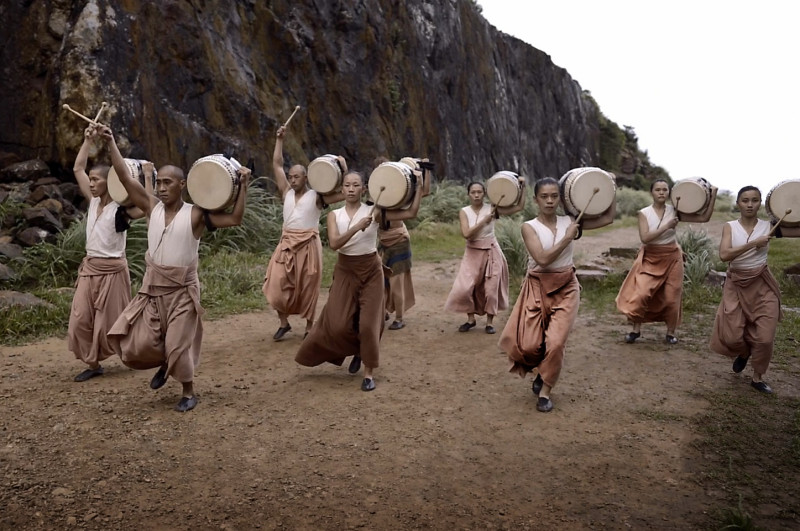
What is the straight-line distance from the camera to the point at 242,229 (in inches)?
432

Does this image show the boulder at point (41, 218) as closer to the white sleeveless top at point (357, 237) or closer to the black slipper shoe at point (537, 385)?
the white sleeveless top at point (357, 237)

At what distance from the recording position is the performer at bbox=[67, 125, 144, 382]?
5.30 meters

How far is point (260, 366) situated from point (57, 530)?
2.87m

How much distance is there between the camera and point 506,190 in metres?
6.82

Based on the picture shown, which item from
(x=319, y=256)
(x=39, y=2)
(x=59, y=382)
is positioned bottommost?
(x=59, y=382)

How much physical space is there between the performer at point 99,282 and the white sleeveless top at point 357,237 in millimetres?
→ 1557

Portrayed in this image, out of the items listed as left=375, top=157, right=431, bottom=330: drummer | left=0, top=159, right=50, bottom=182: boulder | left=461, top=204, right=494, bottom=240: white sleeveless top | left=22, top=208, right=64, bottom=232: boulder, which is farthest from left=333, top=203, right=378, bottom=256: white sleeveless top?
left=0, top=159, right=50, bottom=182: boulder

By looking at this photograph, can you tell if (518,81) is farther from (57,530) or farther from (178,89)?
(57,530)

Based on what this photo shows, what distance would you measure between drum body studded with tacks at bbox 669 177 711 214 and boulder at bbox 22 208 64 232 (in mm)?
7209

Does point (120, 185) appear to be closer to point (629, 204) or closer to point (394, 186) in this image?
point (394, 186)

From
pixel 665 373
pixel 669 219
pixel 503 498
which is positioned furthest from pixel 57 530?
pixel 669 219

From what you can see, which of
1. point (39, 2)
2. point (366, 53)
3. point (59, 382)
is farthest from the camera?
point (366, 53)

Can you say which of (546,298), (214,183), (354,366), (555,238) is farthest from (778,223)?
(214,183)

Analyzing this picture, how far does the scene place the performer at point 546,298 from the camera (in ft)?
16.0
